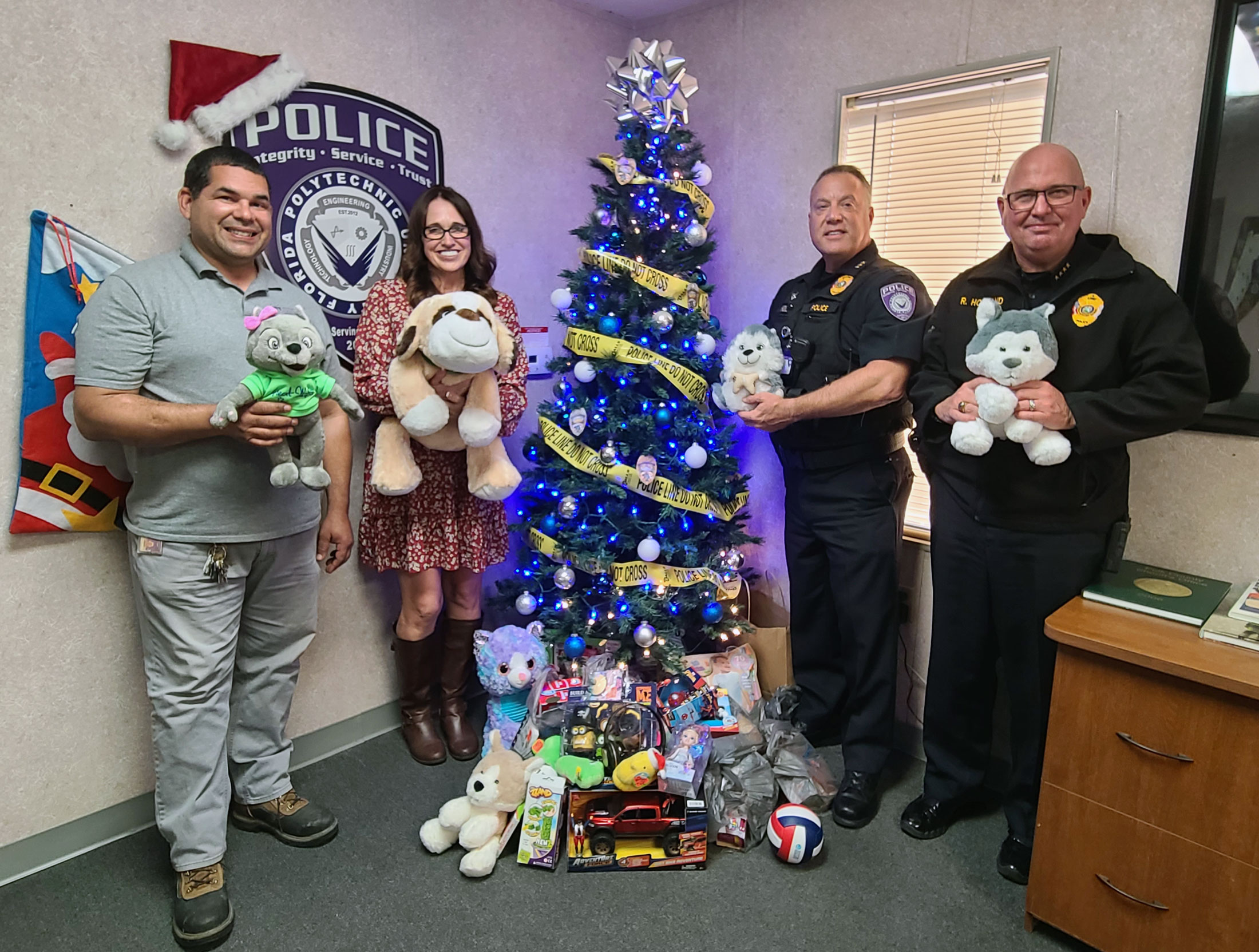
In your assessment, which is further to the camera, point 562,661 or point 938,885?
point 562,661

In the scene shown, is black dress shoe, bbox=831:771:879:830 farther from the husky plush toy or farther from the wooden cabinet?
the husky plush toy

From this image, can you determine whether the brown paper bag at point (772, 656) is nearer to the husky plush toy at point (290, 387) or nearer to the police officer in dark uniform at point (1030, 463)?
the police officer in dark uniform at point (1030, 463)

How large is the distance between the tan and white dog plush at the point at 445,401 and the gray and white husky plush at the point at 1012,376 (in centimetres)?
121

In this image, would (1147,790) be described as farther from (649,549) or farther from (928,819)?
(649,549)

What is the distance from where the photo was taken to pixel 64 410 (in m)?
1.94

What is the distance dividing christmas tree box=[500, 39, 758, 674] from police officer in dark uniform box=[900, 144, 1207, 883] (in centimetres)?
75

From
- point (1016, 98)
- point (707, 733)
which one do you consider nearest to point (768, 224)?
point (1016, 98)

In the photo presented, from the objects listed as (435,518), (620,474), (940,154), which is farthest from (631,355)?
(940,154)

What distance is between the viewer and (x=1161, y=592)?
1876 mm

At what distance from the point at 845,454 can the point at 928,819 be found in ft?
3.49

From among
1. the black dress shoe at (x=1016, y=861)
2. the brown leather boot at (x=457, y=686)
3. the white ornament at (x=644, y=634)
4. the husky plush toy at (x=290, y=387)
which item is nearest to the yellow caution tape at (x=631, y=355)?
the white ornament at (x=644, y=634)

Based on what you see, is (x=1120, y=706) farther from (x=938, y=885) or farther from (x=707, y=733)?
(x=707, y=733)

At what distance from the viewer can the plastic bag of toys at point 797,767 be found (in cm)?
229

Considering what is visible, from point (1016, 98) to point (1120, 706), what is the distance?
1731mm
